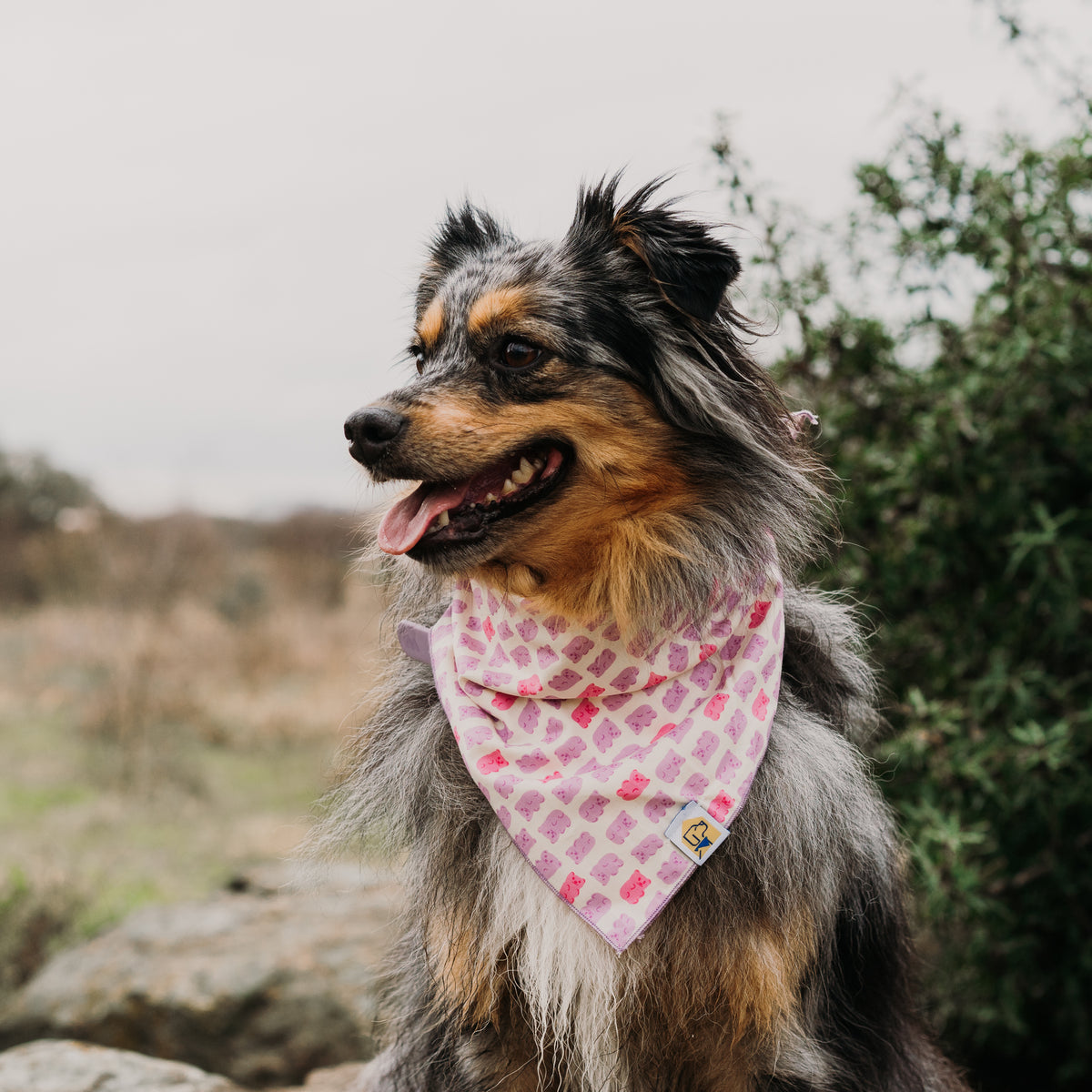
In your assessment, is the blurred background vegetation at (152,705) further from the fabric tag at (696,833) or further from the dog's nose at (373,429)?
the fabric tag at (696,833)

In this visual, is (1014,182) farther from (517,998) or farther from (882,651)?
(517,998)

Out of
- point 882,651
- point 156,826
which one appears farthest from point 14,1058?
point 156,826

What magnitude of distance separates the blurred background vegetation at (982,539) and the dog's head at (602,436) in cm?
103

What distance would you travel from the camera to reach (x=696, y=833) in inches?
93.4

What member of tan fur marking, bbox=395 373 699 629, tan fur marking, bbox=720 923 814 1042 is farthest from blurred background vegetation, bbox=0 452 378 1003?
tan fur marking, bbox=720 923 814 1042

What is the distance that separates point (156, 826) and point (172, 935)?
402 cm

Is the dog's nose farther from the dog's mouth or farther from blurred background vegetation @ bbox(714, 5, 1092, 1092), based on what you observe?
blurred background vegetation @ bbox(714, 5, 1092, 1092)

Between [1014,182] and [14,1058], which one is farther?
[1014,182]

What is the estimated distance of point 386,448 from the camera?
2334 mm

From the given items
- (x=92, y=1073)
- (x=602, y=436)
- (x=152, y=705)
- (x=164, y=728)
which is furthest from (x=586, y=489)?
(x=152, y=705)

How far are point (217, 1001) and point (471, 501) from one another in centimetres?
283

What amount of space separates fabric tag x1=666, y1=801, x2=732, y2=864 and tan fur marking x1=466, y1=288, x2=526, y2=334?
1245 millimetres

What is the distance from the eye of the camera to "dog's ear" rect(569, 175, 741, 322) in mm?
2352

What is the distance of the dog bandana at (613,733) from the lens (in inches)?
93.9
